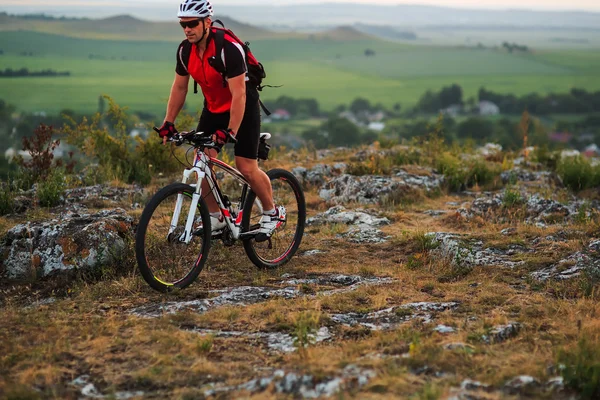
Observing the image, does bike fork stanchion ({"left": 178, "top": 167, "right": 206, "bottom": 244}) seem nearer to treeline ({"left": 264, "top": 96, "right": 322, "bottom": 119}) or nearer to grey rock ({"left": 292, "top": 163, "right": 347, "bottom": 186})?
grey rock ({"left": 292, "top": 163, "right": 347, "bottom": 186})

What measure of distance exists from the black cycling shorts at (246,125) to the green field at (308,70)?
171 ft

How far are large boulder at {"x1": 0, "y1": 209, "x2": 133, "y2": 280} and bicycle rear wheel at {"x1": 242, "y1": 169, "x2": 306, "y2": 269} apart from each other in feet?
4.21

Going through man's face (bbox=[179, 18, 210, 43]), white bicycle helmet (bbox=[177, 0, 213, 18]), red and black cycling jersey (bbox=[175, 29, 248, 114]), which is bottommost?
red and black cycling jersey (bbox=[175, 29, 248, 114])

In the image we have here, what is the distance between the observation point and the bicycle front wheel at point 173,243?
5.85 metres

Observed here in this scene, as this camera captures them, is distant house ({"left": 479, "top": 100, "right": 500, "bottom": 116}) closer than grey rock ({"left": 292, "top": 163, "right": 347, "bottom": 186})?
No

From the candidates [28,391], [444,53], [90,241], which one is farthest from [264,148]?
[444,53]

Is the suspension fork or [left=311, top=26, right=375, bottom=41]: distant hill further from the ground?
[left=311, top=26, right=375, bottom=41]: distant hill

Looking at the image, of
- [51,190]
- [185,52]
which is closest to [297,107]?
[51,190]

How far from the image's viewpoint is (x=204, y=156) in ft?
20.5

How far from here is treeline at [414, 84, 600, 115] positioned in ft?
300

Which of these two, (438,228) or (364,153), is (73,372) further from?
(364,153)

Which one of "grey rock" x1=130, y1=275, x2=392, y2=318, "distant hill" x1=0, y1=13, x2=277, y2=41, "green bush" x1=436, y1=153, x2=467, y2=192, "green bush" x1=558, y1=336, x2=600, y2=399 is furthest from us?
"distant hill" x1=0, y1=13, x2=277, y2=41

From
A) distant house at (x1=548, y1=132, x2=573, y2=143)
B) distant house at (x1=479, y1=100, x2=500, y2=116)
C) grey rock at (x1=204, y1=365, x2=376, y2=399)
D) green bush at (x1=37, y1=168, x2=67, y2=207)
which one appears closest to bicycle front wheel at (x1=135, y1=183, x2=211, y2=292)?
grey rock at (x1=204, y1=365, x2=376, y2=399)

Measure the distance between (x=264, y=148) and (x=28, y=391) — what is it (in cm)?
358
